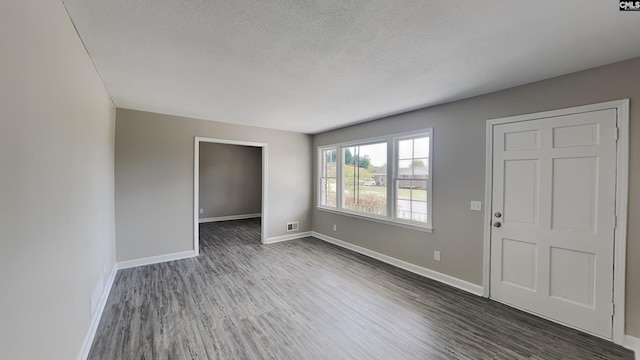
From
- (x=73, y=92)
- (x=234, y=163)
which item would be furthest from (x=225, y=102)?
(x=234, y=163)

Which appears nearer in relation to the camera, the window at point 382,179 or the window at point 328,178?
the window at point 382,179

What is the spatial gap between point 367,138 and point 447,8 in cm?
312

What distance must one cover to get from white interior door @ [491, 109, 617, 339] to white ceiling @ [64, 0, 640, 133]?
635 millimetres

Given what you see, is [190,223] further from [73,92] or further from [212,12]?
[212,12]

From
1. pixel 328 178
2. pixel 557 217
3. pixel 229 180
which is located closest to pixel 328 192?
pixel 328 178

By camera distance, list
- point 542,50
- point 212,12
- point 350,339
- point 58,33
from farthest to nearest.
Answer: point 350,339, point 542,50, point 212,12, point 58,33

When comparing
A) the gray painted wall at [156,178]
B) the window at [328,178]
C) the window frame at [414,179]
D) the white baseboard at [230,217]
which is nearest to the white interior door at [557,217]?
the window frame at [414,179]

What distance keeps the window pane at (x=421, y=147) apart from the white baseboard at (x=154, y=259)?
430 cm

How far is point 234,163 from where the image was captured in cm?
844

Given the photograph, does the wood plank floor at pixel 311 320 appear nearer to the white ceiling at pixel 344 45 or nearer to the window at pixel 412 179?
the window at pixel 412 179

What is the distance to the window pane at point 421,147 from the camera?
12.3 feet

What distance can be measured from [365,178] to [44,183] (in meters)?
4.21

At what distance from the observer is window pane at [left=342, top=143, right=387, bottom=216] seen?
4445 mm
